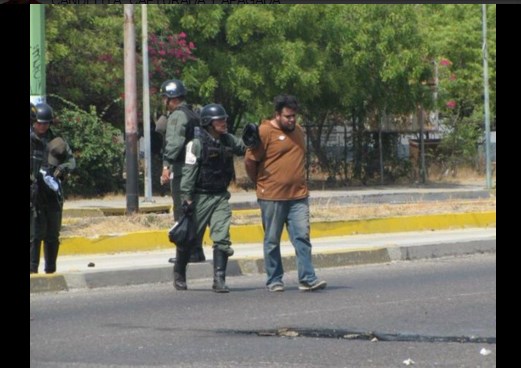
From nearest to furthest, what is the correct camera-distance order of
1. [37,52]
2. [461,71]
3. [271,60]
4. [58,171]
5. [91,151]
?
[58,171] → [37,52] → [91,151] → [271,60] → [461,71]

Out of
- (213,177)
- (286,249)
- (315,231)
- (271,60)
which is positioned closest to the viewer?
(213,177)

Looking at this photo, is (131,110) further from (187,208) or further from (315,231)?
(187,208)

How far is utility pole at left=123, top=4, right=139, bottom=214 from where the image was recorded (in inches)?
840

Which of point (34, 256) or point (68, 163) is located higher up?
point (68, 163)

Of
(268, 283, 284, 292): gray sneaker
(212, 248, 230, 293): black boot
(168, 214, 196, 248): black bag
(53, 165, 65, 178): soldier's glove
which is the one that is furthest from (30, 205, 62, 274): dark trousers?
(268, 283, 284, 292): gray sneaker

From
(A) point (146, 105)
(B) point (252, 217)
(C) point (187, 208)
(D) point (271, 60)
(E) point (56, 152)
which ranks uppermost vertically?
(D) point (271, 60)

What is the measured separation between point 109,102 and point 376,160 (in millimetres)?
9516

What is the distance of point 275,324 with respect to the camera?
9539 mm

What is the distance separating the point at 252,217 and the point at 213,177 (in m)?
8.41

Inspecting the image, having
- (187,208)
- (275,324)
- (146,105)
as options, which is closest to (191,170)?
(187,208)

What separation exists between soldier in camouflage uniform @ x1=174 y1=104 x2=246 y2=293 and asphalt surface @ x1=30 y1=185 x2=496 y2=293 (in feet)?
4.40

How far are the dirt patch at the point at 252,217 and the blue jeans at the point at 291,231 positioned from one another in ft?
16.2

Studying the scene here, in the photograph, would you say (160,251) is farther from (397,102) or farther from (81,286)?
(397,102)

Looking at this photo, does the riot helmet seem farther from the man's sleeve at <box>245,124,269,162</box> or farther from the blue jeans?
the blue jeans
